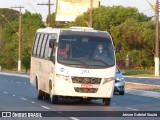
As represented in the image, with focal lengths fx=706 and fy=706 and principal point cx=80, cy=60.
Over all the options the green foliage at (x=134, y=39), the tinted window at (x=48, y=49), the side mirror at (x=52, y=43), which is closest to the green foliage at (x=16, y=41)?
the green foliage at (x=134, y=39)

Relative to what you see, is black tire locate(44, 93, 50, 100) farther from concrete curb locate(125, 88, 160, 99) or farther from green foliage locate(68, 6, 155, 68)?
green foliage locate(68, 6, 155, 68)

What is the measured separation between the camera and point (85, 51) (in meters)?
27.4

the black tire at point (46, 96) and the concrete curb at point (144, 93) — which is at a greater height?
the black tire at point (46, 96)

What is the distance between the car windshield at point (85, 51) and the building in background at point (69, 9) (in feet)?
300

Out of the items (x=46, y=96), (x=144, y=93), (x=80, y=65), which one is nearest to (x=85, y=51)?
(x=80, y=65)

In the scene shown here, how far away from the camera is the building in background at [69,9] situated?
120 meters

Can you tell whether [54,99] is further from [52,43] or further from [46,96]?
[46,96]

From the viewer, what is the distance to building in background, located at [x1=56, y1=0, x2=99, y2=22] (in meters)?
120

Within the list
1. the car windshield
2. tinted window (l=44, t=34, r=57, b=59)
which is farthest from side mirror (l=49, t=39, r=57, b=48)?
tinted window (l=44, t=34, r=57, b=59)

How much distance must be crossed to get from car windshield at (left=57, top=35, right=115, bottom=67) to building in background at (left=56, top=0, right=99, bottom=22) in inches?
3604

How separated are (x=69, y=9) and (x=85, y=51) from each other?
312ft

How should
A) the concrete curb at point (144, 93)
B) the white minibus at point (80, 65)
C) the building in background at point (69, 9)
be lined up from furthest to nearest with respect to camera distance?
the building in background at point (69, 9), the concrete curb at point (144, 93), the white minibus at point (80, 65)

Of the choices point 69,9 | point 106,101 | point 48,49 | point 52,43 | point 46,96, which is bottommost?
point 46,96

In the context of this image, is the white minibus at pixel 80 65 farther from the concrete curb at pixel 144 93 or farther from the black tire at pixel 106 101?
the concrete curb at pixel 144 93
